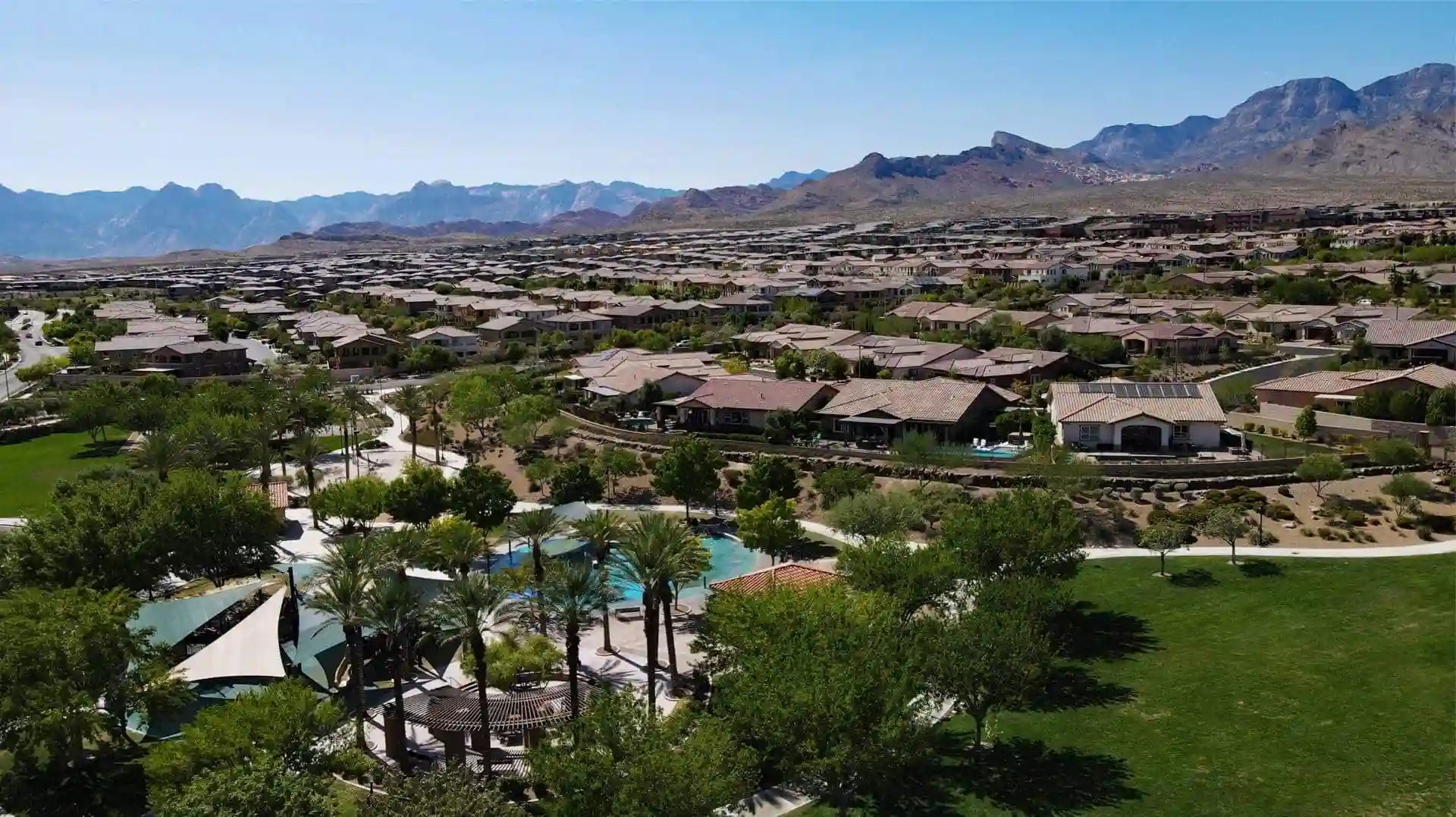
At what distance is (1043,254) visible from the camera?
431 ft

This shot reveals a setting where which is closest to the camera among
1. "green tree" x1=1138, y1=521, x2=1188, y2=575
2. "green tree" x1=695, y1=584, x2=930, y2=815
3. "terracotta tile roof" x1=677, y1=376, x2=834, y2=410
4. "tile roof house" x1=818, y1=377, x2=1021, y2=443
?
"green tree" x1=695, y1=584, x2=930, y2=815

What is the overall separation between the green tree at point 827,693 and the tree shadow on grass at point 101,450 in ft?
158

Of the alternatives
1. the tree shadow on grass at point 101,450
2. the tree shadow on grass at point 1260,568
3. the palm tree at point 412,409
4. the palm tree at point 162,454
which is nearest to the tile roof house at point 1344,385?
the tree shadow on grass at point 1260,568

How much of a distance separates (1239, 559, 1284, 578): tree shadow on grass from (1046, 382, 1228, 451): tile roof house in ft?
43.7

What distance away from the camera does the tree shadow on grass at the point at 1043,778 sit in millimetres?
22859

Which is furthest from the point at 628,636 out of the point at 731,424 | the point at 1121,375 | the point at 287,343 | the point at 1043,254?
the point at 1043,254

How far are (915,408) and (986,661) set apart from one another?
31606mm

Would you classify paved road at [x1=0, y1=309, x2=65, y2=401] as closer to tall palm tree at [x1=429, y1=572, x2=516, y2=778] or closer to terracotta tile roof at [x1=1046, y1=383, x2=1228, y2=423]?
tall palm tree at [x1=429, y1=572, x2=516, y2=778]

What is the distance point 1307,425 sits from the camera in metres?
50.0

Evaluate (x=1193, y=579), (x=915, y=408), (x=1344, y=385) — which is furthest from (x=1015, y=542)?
(x=1344, y=385)

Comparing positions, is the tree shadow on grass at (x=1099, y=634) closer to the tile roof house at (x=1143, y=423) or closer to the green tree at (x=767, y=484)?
the green tree at (x=767, y=484)

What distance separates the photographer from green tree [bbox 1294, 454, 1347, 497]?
1668 inches

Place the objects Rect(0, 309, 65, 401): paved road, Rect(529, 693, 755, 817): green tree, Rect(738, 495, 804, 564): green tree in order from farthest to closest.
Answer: Rect(0, 309, 65, 401): paved road < Rect(738, 495, 804, 564): green tree < Rect(529, 693, 755, 817): green tree

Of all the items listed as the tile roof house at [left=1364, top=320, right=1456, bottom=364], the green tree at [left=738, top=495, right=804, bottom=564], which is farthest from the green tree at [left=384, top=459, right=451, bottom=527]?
the tile roof house at [left=1364, top=320, right=1456, bottom=364]
